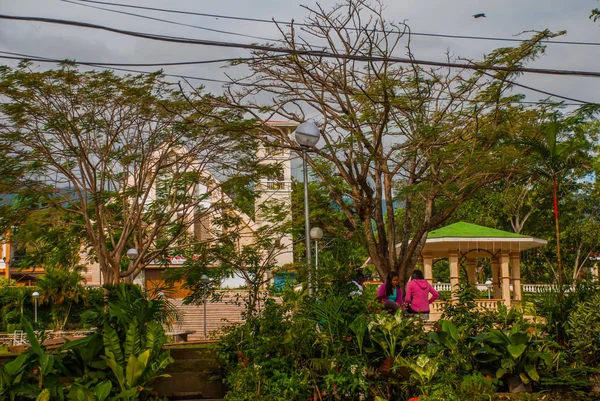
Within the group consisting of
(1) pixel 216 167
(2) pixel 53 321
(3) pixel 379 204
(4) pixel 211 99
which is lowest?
(2) pixel 53 321

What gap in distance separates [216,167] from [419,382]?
1491cm

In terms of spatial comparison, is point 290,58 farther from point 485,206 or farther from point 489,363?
point 485,206

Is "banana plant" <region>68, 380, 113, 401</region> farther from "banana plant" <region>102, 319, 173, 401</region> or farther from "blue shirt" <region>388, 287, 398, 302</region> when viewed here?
"blue shirt" <region>388, 287, 398, 302</region>

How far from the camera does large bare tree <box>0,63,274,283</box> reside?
19547 mm

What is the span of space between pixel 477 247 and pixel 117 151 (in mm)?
12042

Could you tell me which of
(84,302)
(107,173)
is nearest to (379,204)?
(107,173)

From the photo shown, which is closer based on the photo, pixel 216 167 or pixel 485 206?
pixel 216 167

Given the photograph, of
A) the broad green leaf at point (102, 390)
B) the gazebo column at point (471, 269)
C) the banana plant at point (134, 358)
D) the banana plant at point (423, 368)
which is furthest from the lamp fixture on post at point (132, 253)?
the gazebo column at point (471, 269)

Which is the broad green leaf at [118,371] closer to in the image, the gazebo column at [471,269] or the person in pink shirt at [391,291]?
the person in pink shirt at [391,291]

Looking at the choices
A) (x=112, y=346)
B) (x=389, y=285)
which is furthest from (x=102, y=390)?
(x=389, y=285)

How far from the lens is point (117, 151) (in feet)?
70.8

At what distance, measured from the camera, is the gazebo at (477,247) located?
2358 centimetres

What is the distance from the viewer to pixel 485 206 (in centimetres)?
4112

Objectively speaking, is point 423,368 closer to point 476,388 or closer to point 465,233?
point 476,388
